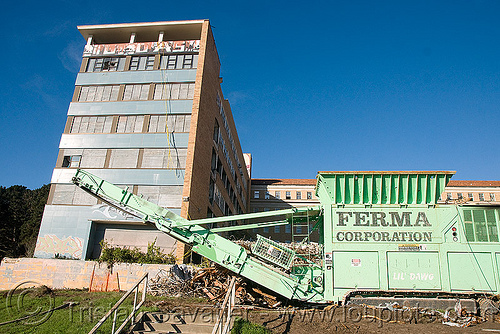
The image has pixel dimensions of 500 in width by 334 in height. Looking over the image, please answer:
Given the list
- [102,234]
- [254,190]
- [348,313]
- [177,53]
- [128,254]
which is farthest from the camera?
[254,190]

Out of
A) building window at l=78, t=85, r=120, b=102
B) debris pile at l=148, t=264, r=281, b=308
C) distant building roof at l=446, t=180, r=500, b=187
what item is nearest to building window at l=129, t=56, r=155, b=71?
building window at l=78, t=85, r=120, b=102

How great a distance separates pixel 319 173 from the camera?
1316cm

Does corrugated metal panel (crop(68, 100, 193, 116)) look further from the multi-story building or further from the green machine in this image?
the multi-story building

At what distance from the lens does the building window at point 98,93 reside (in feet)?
86.3

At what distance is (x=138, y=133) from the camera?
80.7 feet

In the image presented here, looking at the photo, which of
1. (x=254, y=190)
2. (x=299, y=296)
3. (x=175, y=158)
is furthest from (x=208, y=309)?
(x=254, y=190)

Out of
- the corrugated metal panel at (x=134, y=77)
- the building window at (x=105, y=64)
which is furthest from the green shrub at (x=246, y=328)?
the building window at (x=105, y=64)

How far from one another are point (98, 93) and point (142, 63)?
3909 millimetres

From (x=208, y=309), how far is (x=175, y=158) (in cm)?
1310

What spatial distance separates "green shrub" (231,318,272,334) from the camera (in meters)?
9.57

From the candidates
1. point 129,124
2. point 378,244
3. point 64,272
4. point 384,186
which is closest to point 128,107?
point 129,124

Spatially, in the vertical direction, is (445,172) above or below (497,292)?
above

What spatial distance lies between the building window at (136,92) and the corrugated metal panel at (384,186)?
56.3ft

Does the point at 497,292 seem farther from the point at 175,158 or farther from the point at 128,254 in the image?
the point at 175,158
